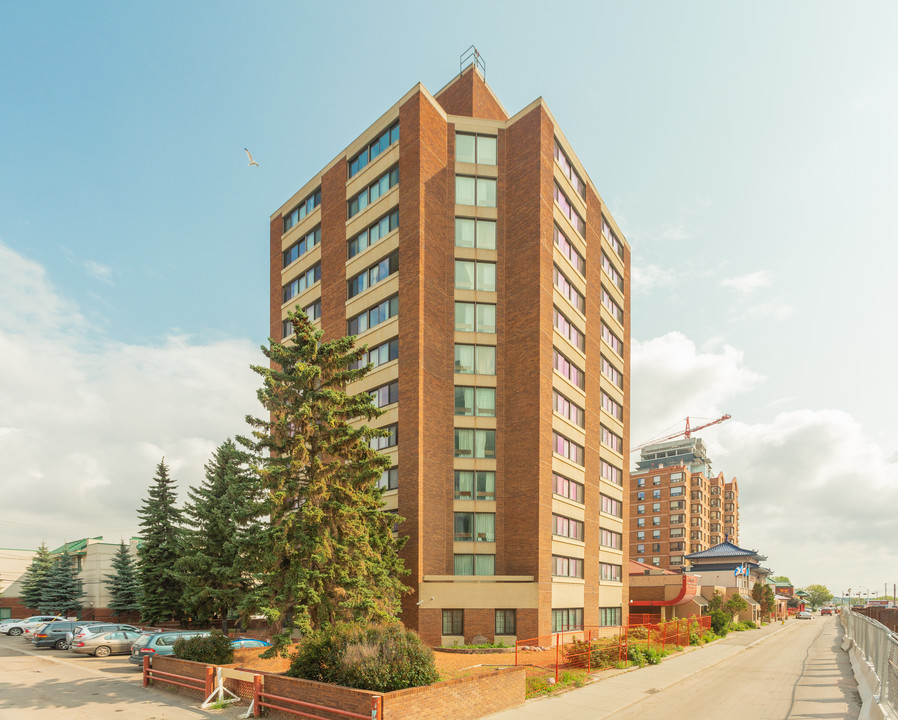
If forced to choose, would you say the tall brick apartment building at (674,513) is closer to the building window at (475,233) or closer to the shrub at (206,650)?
the building window at (475,233)

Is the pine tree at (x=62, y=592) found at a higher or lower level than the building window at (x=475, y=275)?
lower

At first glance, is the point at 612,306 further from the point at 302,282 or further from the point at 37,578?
the point at 37,578

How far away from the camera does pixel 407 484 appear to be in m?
37.1

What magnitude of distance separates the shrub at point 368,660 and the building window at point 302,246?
34164 mm

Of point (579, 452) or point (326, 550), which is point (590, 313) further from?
point (326, 550)

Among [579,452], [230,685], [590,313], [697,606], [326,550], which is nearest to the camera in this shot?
[230,685]

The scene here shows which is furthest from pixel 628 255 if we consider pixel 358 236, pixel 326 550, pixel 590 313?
pixel 326 550

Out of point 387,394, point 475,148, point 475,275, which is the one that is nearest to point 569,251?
point 475,275

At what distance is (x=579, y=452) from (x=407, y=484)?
14.0 meters

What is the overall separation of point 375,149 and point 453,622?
1167 inches

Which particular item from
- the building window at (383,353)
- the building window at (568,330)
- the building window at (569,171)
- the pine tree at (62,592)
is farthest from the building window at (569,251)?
the pine tree at (62,592)

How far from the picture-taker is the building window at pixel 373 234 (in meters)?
41.8

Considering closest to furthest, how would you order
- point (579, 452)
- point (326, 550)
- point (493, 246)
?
point (326, 550)
point (493, 246)
point (579, 452)

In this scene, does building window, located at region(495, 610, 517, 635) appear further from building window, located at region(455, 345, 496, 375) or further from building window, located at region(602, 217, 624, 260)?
building window, located at region(602, 217, 624, 260)
